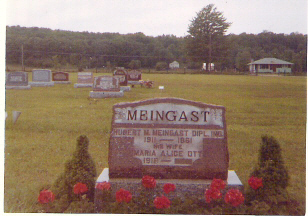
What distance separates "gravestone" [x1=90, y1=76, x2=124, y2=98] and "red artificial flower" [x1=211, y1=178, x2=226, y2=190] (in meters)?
13.0

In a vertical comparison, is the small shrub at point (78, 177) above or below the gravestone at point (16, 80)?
below

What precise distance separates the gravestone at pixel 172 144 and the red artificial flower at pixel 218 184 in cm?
24

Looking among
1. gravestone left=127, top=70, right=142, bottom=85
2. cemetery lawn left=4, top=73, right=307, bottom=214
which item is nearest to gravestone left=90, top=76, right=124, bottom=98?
cemetery lawn left=4, top=73, right=307, bottom=214

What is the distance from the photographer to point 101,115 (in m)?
10.5

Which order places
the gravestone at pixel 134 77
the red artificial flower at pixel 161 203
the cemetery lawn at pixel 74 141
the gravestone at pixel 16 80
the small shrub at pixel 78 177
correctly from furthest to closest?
1. the gravestone at pixel 134 77
2. the gravestone at pixel 16 80
3. the cemetery lawn at pixel 74 141
4. the small shrub at pixel 78 177
5. the red artificial flower at pixel 161 203

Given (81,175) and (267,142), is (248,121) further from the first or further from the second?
(81,175)

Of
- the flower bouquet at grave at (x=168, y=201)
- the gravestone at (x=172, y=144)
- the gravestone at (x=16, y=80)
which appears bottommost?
the flower bouquet at grave at (x=168, y=201)

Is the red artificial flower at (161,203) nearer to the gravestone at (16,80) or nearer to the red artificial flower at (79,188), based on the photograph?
the red artificial flower at (79,188)

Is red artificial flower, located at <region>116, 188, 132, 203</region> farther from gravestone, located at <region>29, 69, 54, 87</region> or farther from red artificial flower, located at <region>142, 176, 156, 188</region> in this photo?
gravestone, located at <region>29, 69, 54, 87</region>

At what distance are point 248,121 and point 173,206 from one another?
6.59 meters

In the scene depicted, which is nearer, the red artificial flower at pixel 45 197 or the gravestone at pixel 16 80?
the red artificial flower at pixel 45 197

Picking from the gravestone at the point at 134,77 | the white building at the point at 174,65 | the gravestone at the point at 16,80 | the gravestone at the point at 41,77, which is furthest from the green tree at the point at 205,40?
the gravestone at the point at 16,80

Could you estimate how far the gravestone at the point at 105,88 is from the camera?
16.4 meters
